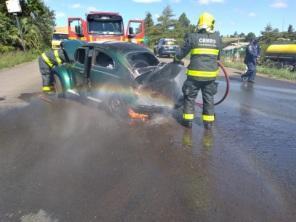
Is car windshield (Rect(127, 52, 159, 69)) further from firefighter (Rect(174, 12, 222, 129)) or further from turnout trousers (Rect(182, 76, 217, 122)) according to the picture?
turnout trousers (Rect(182, 76, 217, 122))

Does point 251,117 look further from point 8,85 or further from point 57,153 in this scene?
point 8,85

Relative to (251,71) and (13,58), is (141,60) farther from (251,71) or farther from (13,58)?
(13,58)

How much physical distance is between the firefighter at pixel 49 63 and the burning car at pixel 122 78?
548 mm

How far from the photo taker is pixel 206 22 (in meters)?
6.60

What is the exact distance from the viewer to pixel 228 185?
434 centimetres

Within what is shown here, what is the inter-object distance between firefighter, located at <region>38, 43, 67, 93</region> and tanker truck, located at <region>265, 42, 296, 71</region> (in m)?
15.9

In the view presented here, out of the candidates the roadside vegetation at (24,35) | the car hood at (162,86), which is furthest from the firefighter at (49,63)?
the roadside vegetation at (24,35)

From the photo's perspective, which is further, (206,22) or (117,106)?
(117,106)

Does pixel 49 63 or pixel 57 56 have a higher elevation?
pixel 57 56

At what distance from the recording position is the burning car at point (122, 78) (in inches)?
283

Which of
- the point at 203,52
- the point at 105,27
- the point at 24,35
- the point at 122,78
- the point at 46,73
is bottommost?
the point at 46,73

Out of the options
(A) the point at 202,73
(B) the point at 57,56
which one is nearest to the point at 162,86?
(A) the point at 202,73

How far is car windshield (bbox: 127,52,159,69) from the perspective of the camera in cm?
770

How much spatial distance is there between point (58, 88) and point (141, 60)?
111 inches
